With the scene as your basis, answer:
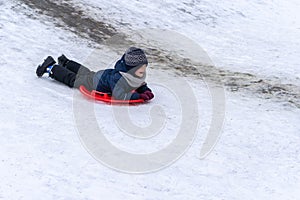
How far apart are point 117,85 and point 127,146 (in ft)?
5.17

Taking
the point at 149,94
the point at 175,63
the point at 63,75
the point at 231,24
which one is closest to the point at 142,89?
the point at 149,94

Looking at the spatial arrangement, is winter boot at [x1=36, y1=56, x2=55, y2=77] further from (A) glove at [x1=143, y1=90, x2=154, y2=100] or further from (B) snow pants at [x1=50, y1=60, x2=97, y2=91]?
(A) glove at [x1=143, y1=90, x2=154, y2=100]

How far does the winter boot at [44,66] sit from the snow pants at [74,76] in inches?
3.7

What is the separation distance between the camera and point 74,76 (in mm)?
7406

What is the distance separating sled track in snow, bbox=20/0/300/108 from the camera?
7965 mm

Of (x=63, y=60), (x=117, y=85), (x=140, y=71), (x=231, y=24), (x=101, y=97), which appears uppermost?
(x=231, y=24)

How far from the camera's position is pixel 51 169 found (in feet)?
16.3

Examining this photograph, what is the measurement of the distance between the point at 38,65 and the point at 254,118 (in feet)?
9.72

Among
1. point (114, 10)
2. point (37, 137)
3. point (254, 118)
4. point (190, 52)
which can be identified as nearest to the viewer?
point (37, 137)

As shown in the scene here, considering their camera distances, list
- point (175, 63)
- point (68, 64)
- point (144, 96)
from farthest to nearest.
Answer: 1. point (175, 63)
2. point (68, 64)
3. point (144, 96)

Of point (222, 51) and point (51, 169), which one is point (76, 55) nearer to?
point (222, 51)

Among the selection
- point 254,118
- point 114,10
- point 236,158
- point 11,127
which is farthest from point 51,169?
point 114,10

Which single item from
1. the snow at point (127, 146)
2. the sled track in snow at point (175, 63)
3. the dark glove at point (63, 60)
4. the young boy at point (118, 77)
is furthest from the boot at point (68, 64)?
the sled track in snow at point (175, 63)

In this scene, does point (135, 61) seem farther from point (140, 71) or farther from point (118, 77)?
point (118, 77)
